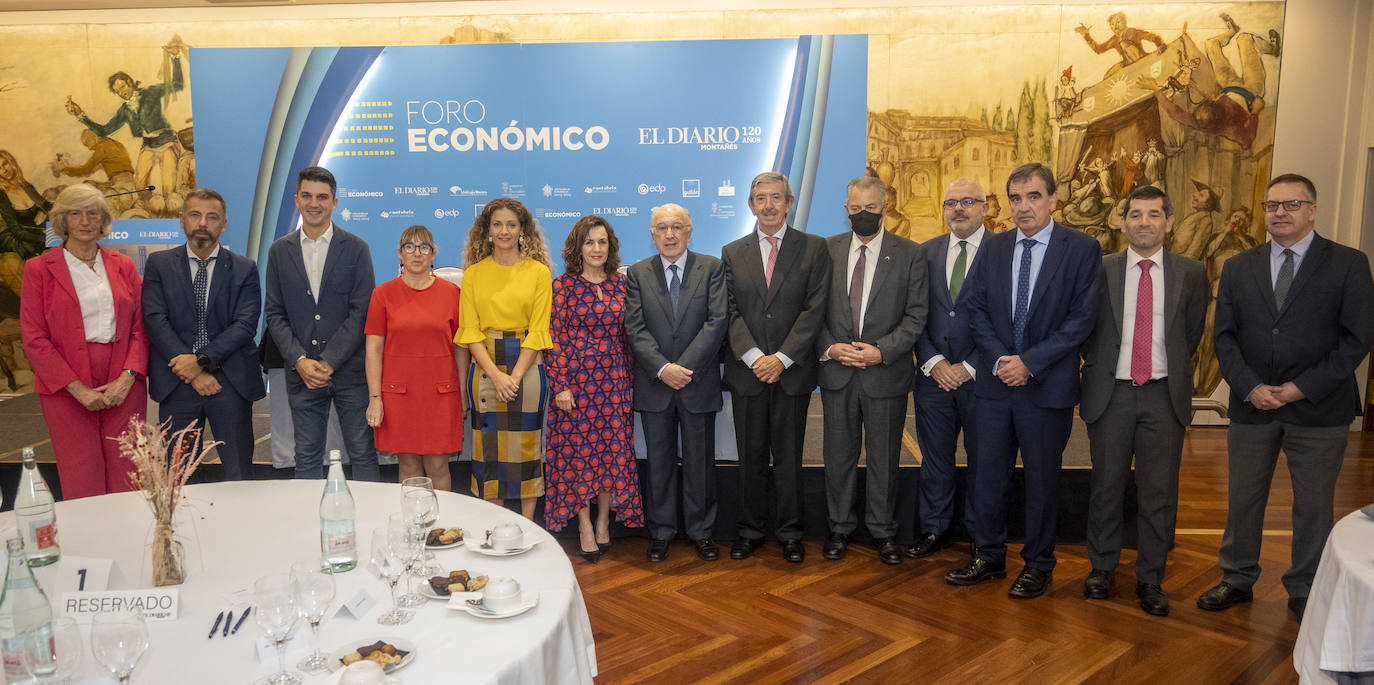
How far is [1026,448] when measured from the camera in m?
3.88

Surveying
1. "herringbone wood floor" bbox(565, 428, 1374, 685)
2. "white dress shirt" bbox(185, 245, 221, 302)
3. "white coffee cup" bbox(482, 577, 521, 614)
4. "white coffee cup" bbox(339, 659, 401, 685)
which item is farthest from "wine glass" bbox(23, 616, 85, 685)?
"white dress shirt" bbox(185, 245, 221, 302)

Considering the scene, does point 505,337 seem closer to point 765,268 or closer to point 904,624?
point 765,268

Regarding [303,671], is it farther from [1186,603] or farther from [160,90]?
[160,90]

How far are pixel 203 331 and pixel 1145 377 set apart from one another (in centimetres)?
418

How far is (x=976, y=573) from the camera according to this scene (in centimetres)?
402

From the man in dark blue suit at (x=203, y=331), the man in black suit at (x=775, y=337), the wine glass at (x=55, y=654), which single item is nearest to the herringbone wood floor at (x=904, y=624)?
the man in black suit at (x=775, y=337)

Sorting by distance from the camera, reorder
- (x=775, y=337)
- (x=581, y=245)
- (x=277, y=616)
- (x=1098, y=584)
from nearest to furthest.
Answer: (x=277, y=616) < (x=1098, y=584) < (x=581, y=245) < (x=775, y=337)

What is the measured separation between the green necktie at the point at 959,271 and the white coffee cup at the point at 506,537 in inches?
107

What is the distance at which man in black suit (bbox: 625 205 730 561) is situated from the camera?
13.7ft

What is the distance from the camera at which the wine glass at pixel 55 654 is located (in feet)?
4.76

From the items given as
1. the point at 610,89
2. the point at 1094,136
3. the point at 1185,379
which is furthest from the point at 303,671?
the point at 1094,136

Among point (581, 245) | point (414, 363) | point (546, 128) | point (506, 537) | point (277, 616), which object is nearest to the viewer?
point (277, 616)

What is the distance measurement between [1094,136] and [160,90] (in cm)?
800

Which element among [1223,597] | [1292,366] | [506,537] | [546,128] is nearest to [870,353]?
[1292,366]
